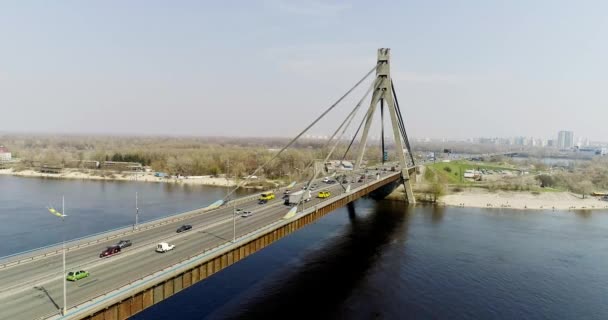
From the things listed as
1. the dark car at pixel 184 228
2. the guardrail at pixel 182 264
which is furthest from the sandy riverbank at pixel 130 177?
the guardrail at pixel 182 264

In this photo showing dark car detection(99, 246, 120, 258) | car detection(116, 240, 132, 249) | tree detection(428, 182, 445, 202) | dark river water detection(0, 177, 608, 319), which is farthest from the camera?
tree detection(428, 182, 445, 202)

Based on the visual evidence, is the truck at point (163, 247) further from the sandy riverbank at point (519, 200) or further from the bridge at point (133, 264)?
the sandy riverbank at point (519, 200)

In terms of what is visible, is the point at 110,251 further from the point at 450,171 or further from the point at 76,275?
the point at 450,171

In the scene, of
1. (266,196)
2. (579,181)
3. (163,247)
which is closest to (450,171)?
(579,181)

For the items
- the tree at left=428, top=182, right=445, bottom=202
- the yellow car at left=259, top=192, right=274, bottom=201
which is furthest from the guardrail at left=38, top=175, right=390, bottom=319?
the tree at left=428, top=182, right=445, bottom=202

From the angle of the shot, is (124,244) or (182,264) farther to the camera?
(124,244)

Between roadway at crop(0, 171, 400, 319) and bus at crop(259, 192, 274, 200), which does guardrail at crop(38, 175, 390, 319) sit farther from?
bus at crop(259, 192, 274, 200)

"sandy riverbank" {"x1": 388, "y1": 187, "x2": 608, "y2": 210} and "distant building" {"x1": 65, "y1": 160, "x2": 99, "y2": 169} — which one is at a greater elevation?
→ "distant building" {"x1": 65, "y1": 160, "x2": 99, "y2": 169}
